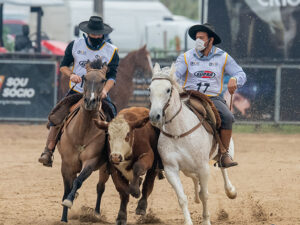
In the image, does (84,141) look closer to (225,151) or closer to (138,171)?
(138,171)

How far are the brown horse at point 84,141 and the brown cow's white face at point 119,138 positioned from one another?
333 mm

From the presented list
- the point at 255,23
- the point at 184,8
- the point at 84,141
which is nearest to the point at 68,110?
the point at 84,141

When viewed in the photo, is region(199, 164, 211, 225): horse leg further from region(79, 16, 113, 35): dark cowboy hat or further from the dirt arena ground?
region(79, 16, 113, 35): dark cowboy hat

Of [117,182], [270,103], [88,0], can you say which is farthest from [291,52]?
[88,0]

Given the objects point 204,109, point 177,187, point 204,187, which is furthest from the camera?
point 204,109

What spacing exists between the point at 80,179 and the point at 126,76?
352 inches

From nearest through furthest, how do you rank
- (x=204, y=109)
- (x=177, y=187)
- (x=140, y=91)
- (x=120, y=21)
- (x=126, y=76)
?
1. (x=177, y=187)
2. (x=204, y=109)
3. (x=126, y=76)
4. (x=140, y=91)
5. (x=120, y=21)

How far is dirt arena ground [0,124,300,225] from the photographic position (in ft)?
29.9

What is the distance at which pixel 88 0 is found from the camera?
1209 inches

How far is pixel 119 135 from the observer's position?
7.85 metres

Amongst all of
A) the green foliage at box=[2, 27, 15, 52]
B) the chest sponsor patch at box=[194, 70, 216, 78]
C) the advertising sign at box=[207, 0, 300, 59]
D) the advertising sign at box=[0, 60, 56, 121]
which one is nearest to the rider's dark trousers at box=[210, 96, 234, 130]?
the chest sponsor patch at box=[194, 70, 216, 78]

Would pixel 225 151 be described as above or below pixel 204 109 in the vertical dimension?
below

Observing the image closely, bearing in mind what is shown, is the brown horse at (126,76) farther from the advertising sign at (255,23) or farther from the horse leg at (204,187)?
the horse leg at (204,187)

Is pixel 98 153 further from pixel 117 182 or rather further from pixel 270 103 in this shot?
pixel 270 103
